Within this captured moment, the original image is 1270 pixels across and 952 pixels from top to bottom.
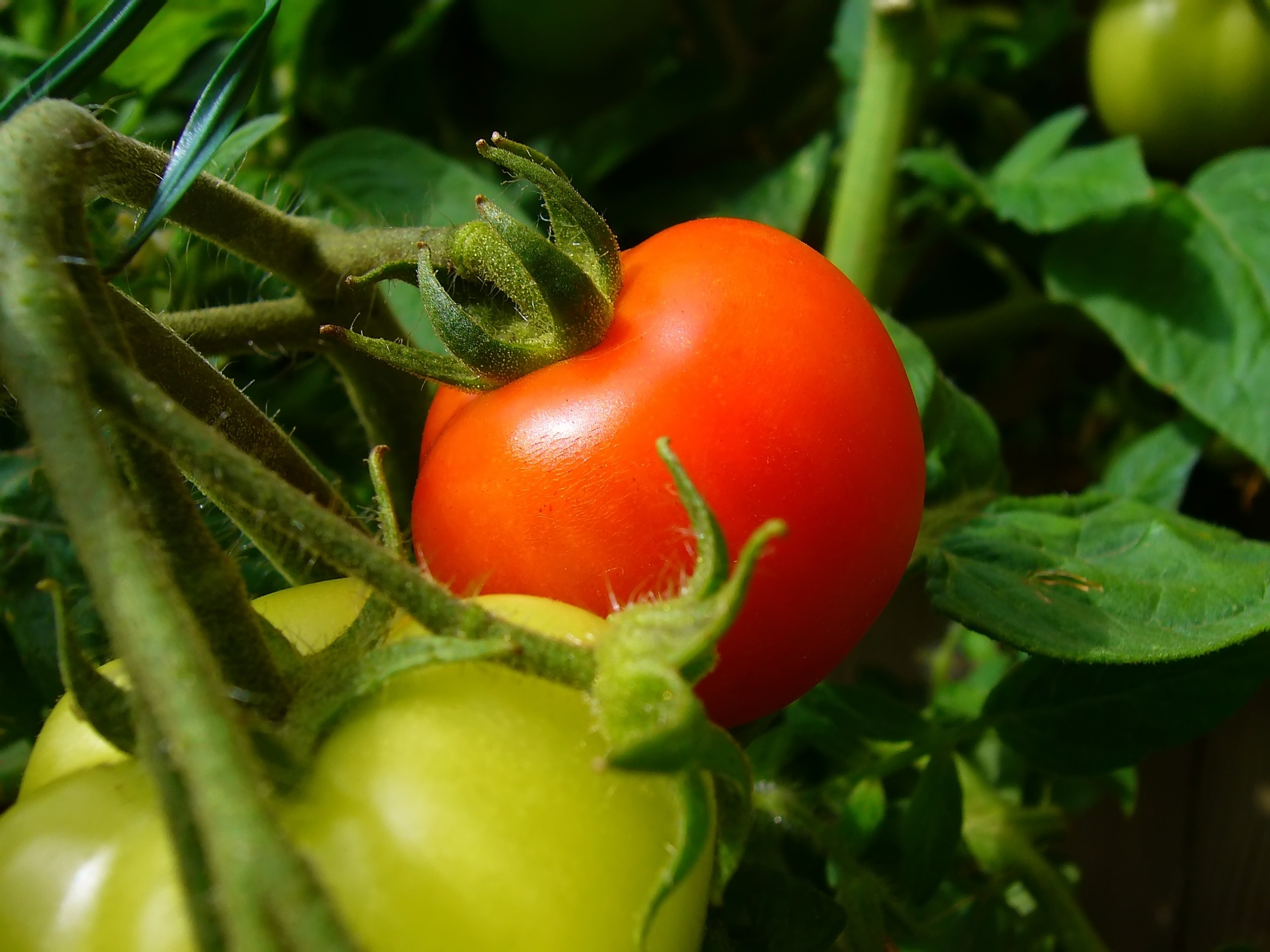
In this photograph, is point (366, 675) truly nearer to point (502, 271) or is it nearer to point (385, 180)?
point (502, 271)

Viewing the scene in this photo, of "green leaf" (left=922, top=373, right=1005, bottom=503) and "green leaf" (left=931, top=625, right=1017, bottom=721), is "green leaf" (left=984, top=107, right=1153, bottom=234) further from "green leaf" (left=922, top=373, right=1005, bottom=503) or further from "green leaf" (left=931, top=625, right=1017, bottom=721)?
"green leaf" (left=931, top=625, right=1017, bottom=721)

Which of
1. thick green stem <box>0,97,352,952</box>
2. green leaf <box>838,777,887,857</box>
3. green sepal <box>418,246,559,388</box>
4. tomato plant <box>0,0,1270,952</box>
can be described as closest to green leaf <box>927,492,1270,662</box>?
tomato plant <box>0,0,1270,952</box>

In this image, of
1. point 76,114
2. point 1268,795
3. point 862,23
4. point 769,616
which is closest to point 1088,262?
point 862,23

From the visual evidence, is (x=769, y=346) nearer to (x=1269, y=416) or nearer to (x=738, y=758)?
(x=738, y=758)

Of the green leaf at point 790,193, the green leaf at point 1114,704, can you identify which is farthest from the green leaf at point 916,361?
the green leaf at point 790,193

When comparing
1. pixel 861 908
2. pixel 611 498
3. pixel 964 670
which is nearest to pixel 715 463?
pixel 611 498

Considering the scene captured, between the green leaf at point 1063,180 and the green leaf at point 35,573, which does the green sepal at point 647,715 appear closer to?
the green leaf at point 35,573
